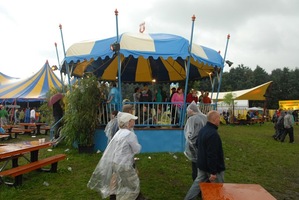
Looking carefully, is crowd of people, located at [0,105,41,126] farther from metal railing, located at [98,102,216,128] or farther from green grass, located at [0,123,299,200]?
→ metal railing, located at [98,102,216,128]

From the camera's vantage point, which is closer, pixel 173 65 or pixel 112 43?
pixel 112 43

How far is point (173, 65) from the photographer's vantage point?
13.0 metres

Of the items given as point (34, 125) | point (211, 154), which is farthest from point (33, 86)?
point (211, 154)

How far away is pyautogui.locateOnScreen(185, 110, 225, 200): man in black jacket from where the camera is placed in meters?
3.85

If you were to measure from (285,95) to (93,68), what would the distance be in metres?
48.2

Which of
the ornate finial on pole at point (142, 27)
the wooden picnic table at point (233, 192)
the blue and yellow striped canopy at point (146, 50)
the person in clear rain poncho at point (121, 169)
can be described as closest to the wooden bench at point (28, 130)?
the blue and yellow striped canopy at point (146, 50)

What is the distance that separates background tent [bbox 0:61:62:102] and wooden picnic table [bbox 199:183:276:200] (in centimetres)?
1628

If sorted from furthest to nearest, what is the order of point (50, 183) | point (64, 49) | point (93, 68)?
point (93, 68)
point (64, 49)
point (50, 183)

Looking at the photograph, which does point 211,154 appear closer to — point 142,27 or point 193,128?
point 193,128

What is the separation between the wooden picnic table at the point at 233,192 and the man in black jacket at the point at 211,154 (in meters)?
0.32

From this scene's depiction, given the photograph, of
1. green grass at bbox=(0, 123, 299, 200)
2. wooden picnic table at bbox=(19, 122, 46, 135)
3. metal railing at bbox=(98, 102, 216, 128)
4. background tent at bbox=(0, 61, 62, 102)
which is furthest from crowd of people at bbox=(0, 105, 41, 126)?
metal railing at bbox=(98, 102, 216, 128)

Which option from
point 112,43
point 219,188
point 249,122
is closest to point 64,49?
point 112,43

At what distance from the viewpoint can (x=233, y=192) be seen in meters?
3.31

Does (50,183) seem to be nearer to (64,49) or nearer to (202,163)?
(202,163)
